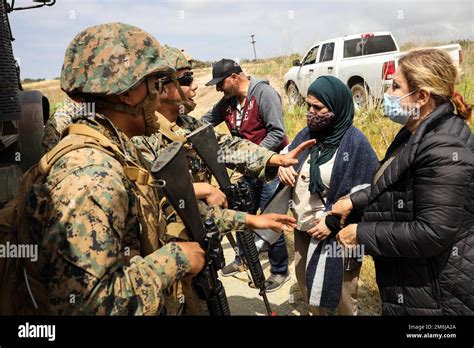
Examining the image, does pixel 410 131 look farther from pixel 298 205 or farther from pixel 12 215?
pixel 12 215

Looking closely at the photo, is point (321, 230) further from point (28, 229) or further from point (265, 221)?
point (28, 229)

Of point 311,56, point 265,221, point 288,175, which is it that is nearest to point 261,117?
point 288,175

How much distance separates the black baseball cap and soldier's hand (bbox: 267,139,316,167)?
141 centimetres

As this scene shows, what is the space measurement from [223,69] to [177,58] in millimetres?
1184

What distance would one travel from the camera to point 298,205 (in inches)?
110

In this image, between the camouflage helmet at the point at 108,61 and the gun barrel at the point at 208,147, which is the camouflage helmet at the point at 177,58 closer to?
the gun barrel at the point at 208,147

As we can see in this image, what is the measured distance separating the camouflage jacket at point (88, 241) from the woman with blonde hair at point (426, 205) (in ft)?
3.48

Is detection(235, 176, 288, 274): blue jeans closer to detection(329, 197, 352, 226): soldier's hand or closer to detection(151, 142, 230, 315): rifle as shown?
detection(329, 197, 352, 226): soldier's hand

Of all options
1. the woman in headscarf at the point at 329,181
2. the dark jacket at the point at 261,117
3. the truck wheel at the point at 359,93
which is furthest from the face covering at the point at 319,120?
the truck wheel at the point at 359,93

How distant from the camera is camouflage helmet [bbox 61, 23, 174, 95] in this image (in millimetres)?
1555

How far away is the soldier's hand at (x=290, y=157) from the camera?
2670 mm

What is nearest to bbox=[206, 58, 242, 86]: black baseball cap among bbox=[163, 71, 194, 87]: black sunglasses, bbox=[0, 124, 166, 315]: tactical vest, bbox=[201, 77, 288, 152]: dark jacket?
bbox=[201, 77, 288, 152]: dark jacket

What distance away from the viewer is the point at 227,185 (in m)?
2.63

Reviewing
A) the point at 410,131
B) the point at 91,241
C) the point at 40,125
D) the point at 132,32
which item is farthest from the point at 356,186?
the point at 40,125
